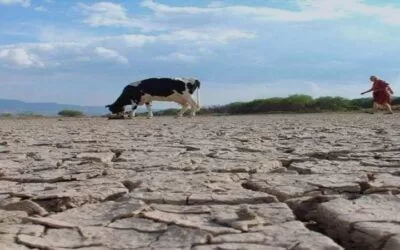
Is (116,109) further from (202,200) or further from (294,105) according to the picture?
(202,200)

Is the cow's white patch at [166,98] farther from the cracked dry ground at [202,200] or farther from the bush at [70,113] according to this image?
the cracked dry ground at [202,200]

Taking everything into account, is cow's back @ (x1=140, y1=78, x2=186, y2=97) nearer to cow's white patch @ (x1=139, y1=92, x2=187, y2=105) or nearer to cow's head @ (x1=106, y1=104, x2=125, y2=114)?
cow's white patch @ (x1=139, y1=92, x2=187, y2=105)

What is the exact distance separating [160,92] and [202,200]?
16.9 m

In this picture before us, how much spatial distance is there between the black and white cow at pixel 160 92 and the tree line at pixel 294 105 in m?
7.67

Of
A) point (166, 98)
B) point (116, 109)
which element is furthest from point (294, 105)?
point (116, 109)

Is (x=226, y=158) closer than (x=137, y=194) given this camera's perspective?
No

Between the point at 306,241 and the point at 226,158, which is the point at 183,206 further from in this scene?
the point at 226,158

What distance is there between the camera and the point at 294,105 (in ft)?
94.1

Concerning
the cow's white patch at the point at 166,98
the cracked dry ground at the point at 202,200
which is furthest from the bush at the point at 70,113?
the cracked dry ground at the point at 202,200

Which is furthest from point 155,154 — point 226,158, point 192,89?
point 192,89

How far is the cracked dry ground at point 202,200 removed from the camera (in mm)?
2689

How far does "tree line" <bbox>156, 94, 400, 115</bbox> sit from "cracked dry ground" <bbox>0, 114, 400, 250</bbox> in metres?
22.3

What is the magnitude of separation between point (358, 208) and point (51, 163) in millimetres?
2929

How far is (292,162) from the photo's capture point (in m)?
5.29
